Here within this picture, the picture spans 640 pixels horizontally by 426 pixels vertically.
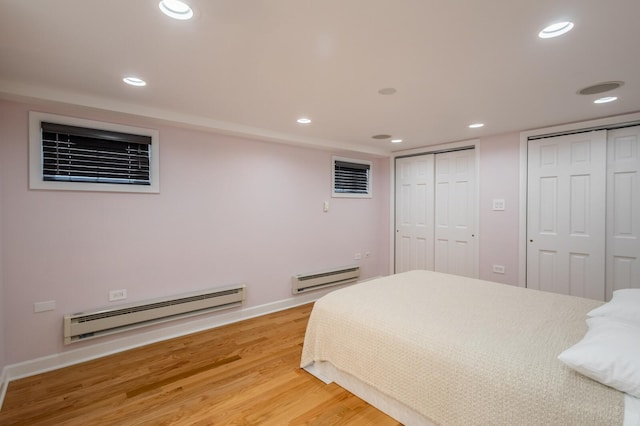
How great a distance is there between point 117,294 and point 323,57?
2.73 metres

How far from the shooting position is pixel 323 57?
184cm

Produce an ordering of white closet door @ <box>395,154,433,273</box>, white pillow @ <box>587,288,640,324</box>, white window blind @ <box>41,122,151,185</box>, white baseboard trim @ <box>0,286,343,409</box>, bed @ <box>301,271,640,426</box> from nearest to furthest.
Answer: bed @ <box>301,271,640,426</box> < white pillow @ <box>587,288,640,324</box> < white baseboard trim @ <box>0,286,343,409</box> < white window blind @ <box>41,122,151,185</box> < white closet door @ <box>395,154,433,273</box>

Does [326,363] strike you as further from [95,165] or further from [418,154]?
[418,154]

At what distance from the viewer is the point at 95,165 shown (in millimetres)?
2699

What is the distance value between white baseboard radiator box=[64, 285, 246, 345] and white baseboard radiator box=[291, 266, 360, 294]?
0.79 metres

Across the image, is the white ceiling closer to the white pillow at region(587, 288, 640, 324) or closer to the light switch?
the light switch

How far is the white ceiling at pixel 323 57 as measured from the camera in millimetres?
1405

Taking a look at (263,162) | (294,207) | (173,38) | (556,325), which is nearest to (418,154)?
(294,207)

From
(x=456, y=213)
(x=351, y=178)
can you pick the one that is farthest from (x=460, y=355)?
(x=351, y=178)

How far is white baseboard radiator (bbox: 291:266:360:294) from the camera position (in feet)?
13.3

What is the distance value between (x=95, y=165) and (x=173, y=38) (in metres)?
1.70

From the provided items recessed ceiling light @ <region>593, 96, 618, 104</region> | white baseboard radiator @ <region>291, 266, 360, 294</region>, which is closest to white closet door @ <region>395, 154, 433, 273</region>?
white baseboard radiator @ <region>291, 266, 360, 294</region>

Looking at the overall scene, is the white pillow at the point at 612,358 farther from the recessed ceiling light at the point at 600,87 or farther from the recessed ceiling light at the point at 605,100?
the recessed ceiling light at the point at 605,100

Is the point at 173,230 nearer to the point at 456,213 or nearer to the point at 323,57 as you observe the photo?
the point at 323,57
